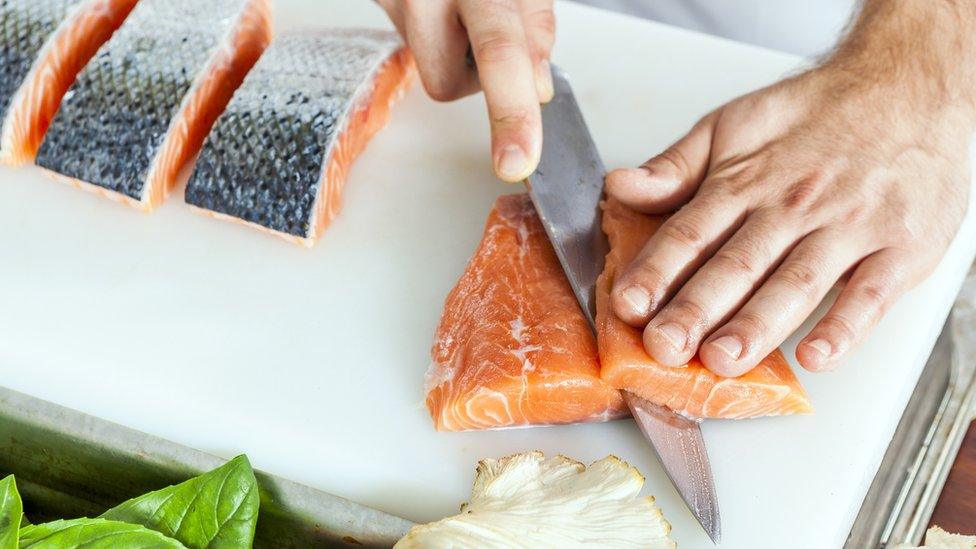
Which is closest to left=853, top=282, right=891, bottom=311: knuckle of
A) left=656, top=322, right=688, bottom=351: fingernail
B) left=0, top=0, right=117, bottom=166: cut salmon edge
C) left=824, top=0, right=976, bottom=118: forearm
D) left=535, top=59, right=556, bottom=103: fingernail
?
left=656, top=322, right=688, bottom=351: fingernail

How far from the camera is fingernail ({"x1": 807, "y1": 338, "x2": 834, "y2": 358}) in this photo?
5.73 ft

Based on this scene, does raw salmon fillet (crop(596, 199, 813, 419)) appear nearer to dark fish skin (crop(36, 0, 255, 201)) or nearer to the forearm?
the forearm

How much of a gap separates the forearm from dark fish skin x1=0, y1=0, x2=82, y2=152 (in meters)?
1.81

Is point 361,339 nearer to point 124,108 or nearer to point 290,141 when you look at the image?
point 290,141

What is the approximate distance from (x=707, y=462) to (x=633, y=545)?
316mm

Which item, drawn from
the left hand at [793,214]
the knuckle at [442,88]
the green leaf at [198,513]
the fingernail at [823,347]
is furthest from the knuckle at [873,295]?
the green leaf at [198,513]

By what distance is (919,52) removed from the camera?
215 cm

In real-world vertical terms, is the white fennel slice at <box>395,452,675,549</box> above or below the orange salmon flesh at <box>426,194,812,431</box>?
below

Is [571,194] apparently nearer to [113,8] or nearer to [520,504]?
[520,504]

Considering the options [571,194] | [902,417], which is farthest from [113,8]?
[902,417]

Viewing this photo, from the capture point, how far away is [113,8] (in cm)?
243

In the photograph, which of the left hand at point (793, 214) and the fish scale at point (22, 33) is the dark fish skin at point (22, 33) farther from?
the left hand at point (793, 214)

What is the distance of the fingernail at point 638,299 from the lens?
5.74 feet

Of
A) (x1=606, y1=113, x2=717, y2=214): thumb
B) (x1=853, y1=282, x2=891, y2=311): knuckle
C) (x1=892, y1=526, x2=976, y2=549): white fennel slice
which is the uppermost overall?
(x1=606, y1=113, x2=717, y2=214): thumb
